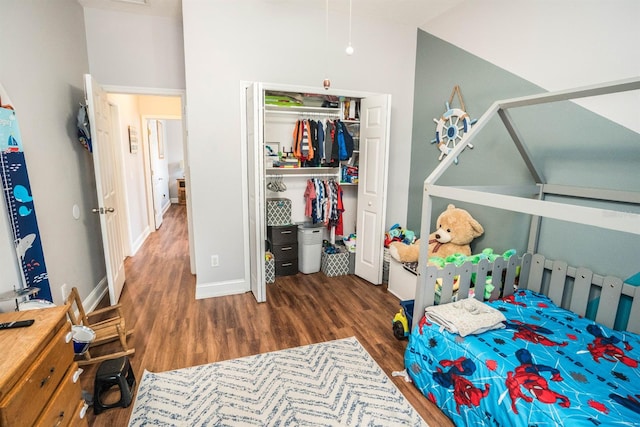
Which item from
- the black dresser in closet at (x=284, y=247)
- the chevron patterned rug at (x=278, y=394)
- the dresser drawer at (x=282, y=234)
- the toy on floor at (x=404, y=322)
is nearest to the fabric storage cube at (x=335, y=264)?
the black dresser in closet at (x=284, y=247)

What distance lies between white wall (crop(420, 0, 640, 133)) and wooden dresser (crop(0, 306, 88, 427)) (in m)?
3.27

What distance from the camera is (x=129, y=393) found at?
74.4 inches

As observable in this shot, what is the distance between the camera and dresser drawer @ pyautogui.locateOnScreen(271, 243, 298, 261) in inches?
147

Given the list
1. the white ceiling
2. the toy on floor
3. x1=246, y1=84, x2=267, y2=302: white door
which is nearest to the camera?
the toy on floor

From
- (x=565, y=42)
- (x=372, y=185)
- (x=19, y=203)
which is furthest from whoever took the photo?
(x=372, y=185)

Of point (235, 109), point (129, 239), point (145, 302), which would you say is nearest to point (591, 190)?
point (235, 109)

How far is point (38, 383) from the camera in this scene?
1189 mm

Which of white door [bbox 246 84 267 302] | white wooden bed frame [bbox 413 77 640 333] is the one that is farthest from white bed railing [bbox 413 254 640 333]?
white door [bbox 246 84 267 302]

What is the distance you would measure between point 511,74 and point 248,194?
8.65 ft

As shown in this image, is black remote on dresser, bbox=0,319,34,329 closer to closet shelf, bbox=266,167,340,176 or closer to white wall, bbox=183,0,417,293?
white wall, bbox=183,0,417,293

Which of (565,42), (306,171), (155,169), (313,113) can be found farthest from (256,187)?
(155,169)

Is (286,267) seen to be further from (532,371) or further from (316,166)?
(532,371)

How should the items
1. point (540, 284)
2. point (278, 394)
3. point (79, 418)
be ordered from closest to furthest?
point (79, 418) → point (278, 394) → point (540, 284)

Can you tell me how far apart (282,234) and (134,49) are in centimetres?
245
